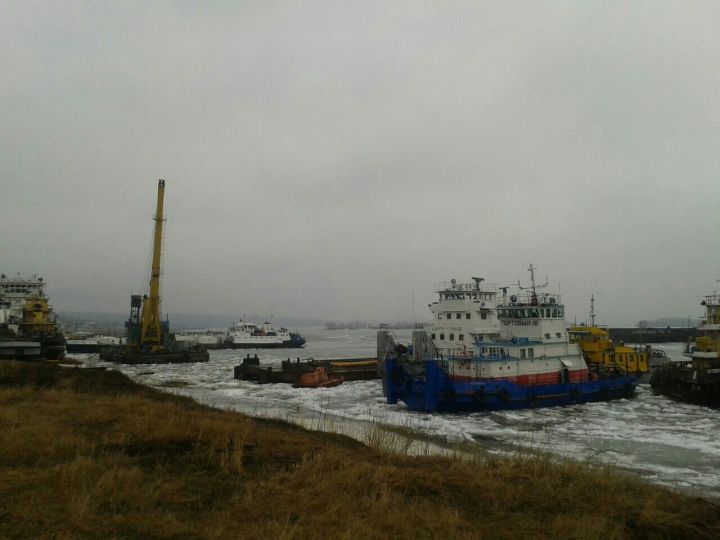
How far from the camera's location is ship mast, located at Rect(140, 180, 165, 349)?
158 feet

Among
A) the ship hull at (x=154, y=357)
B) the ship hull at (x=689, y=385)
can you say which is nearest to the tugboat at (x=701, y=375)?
the ship hull at (x=689, y=385)

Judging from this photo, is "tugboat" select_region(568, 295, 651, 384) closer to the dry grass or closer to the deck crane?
the dry grass

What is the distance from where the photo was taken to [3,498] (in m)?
5.30

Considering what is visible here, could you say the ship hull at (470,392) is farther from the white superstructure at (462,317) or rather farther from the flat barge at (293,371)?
the flat barge at (293,371)

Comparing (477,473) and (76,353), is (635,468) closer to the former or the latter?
(477,473)

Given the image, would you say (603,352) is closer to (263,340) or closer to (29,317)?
(29,317)

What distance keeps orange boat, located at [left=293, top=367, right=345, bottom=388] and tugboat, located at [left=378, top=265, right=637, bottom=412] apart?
704cm

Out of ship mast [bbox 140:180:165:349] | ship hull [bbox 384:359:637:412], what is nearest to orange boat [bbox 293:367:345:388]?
ship hull [bbox 384:359:637:412]

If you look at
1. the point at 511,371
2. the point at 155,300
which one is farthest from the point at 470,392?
the point at 155,300

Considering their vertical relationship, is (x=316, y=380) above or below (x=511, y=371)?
below

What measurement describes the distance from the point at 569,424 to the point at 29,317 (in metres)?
44.9

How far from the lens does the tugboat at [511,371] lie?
20734 millimetres

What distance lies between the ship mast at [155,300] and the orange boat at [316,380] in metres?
24.0

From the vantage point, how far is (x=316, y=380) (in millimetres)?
30922
